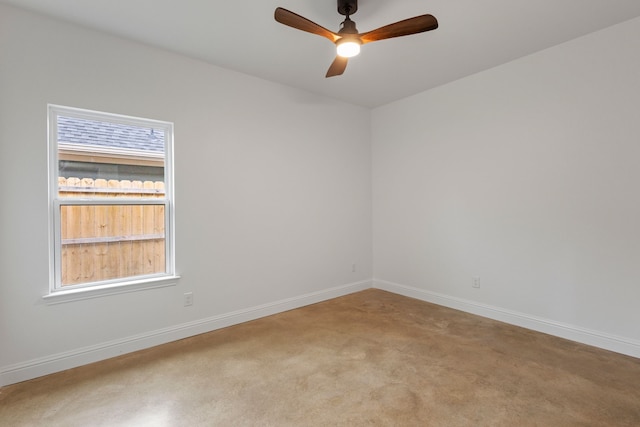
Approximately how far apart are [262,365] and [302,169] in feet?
7.34

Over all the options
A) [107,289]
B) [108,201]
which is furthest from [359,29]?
[107,289]

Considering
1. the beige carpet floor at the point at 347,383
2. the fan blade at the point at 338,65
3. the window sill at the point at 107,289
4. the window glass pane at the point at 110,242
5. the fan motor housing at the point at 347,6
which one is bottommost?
the beige carpet floor at the point at 347,383

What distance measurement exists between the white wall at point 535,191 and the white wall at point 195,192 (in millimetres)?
913

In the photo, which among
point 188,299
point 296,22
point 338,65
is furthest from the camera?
point 188,299

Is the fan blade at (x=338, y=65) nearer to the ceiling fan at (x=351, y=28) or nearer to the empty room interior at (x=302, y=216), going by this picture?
the empty room interior at (x=302, y=216)

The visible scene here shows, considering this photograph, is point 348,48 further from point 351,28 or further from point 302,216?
point 302,216

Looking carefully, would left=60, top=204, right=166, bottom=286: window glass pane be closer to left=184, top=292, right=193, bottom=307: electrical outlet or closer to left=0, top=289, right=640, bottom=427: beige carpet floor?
left=184, top=292, right=193, bottom=307: electrical outlet

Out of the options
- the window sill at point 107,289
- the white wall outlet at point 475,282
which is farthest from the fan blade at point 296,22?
the white wall outlet at point 475,282

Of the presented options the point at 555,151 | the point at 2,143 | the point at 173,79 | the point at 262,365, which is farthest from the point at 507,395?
Answer: the point at 2,143

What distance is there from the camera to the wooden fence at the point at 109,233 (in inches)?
97.5

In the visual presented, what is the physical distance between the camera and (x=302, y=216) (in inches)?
151

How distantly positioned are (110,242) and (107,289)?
0.39 metres

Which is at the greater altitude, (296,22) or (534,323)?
(296,22)

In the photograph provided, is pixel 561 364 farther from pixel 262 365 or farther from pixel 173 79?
pixel 173 79
